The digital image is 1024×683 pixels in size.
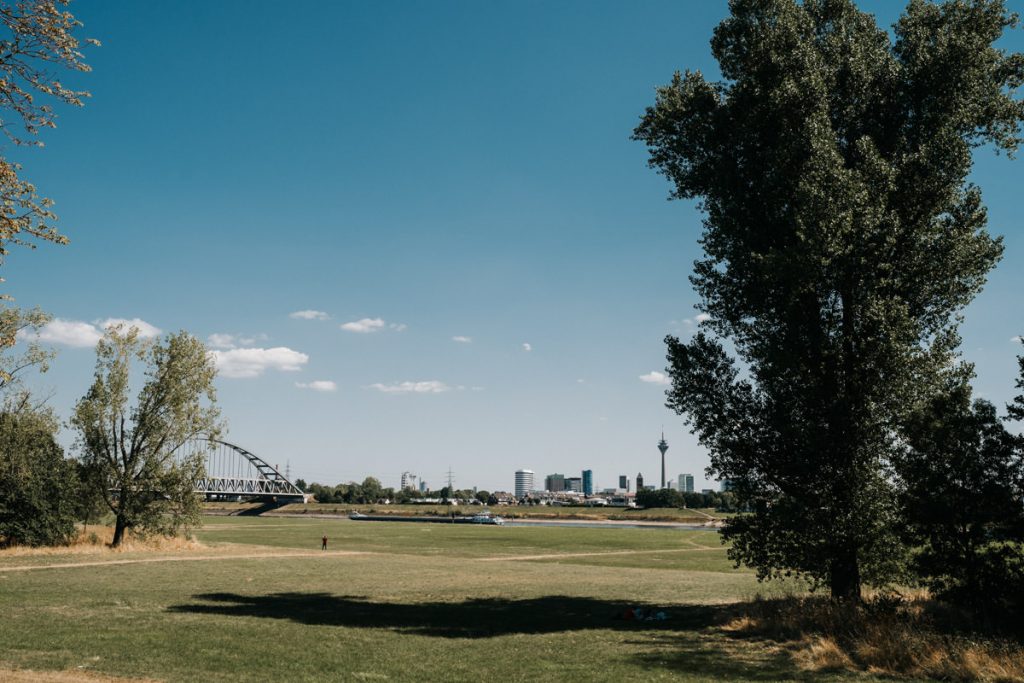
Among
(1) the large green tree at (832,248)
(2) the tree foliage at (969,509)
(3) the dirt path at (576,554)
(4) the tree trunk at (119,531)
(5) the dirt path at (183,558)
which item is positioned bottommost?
(3) the dirt path at (576,554)

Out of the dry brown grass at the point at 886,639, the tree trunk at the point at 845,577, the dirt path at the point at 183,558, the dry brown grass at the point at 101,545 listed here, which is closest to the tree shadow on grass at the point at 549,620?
the dry brown grass at the point at 886,639

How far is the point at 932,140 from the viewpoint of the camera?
25234 millimetres

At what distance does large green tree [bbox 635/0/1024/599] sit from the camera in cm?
2381

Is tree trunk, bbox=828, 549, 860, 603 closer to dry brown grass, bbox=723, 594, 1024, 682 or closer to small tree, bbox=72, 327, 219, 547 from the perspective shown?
dry brown grass, bbox=723, 594, 1024, 682

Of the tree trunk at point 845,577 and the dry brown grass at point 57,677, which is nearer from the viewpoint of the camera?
the dry brown grass at point 57,677

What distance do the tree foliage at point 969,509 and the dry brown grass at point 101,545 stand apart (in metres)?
52.1

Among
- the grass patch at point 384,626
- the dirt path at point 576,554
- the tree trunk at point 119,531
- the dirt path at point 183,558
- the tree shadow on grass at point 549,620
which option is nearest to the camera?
the grass patch at point 384,626

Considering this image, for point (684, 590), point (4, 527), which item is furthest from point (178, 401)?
point (684, 590)

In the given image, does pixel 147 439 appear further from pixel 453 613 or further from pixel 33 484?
pixel 453 613

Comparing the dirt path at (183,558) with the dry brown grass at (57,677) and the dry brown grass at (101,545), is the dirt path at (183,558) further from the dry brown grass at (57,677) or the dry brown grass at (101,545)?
the dry brown grass at (57,677)

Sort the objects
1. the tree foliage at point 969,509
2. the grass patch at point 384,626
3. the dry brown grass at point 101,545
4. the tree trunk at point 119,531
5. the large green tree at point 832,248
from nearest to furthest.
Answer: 1. the grass patch at point 384,626
2. the tree foliage at point 969,509
3. the large green tree at point 832,248
4. the dry brown grass at point 101,545
5. the tree trunk at point 119,531

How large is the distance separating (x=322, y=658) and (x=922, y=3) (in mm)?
31461

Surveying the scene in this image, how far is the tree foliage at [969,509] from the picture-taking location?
20.2 m

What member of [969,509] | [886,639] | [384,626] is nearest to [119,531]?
[384,626]
